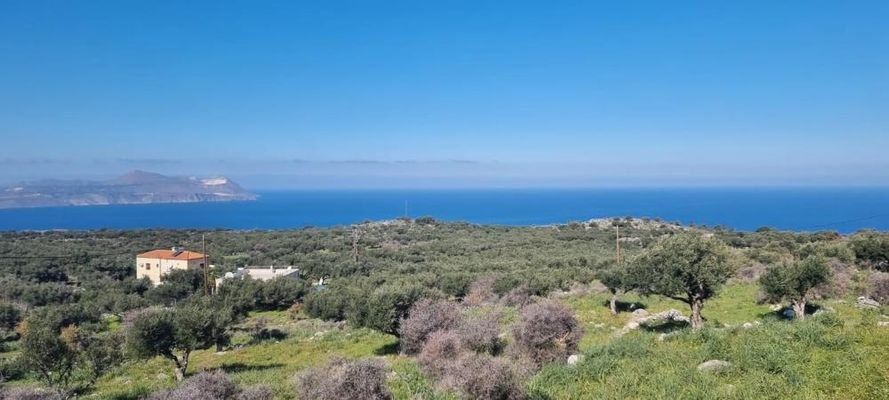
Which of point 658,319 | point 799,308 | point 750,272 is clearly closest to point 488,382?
point 658,319

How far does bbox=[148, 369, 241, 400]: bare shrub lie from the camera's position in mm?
8469

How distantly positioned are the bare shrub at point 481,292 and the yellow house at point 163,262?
34.3m

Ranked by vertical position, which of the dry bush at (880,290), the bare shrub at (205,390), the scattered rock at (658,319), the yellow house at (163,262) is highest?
the bare shrub at (205,390)

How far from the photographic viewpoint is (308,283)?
4625 centimetres

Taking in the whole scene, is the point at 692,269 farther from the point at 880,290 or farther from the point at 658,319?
the point at 880,290

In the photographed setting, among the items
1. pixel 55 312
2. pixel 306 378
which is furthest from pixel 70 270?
pixel 306 378

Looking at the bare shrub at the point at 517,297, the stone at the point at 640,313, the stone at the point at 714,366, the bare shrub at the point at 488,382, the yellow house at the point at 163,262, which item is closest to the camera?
the bare shrub at the point at 488,382

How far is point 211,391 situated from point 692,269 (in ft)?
55.0

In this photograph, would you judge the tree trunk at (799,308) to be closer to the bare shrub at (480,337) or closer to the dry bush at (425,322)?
the bare shrub at (480,337)

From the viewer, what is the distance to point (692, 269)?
18.9 meters

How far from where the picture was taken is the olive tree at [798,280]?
19.8 metres

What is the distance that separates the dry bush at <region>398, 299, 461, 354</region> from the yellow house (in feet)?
149

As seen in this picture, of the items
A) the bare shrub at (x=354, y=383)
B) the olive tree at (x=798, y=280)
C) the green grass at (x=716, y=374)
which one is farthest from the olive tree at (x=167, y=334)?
the olive tree at (x=798, y=280)

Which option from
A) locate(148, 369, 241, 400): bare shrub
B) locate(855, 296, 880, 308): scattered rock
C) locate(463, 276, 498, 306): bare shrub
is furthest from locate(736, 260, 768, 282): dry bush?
locate(148, 369, 241, 400): bare shrub
